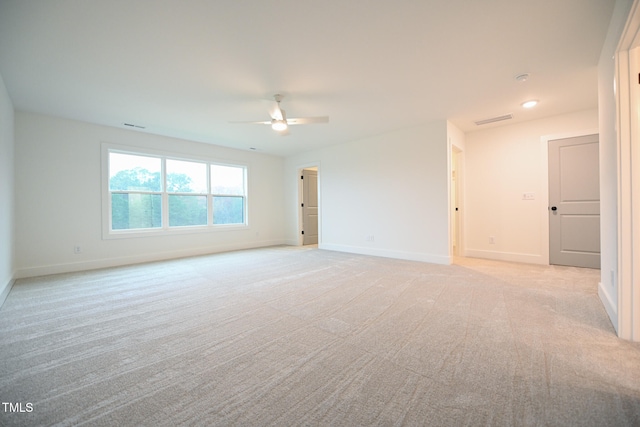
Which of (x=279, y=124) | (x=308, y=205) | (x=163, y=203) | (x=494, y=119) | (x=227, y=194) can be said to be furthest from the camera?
(x=308, y=205)

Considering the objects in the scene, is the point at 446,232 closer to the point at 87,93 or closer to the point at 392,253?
the point at 392,253

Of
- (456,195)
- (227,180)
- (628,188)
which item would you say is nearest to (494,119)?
(456,195)

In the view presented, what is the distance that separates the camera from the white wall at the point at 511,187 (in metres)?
4.28

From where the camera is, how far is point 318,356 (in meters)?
1.68

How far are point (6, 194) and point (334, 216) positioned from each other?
513 cm

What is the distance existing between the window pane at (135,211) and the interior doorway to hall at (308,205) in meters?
3.38

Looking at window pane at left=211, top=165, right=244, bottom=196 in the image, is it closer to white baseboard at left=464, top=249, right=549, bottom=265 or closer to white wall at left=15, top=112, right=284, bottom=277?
white wall at left=15, top=112, right=284, bottom=277

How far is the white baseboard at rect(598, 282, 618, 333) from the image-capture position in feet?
6.65

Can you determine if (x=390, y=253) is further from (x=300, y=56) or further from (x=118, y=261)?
(x=118, y=261)

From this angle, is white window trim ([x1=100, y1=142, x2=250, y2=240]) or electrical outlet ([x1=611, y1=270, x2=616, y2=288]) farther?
white window trim ([x1=100, y1=142, x2=250, y2=240])

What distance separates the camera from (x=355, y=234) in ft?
18.3

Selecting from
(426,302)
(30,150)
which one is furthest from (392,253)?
(30,150)

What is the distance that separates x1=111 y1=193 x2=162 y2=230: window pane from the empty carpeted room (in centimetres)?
4

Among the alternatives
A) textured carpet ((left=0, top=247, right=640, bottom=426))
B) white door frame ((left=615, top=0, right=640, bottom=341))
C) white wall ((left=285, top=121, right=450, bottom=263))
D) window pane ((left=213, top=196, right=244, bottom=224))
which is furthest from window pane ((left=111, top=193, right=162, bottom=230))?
white door frame ((left=615, top=0, right=640, bottom=341))
